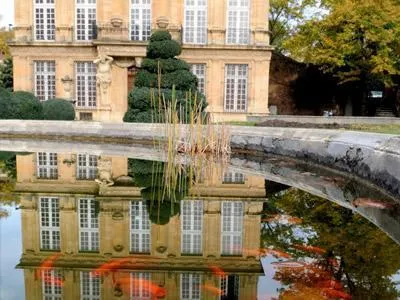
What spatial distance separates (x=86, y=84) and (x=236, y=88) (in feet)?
24.5

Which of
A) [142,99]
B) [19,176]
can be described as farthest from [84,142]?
[19,176]

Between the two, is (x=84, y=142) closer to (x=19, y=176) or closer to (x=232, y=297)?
(x=19, y=176)

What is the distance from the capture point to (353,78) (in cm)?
2572

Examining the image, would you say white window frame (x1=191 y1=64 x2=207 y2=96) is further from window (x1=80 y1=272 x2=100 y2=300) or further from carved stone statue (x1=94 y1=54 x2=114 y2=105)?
window (x1=80 y1=272 x2=100 y2=300)

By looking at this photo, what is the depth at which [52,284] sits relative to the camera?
299cm

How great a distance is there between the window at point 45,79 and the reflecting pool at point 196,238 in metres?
17.5

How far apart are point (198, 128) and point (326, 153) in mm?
2622

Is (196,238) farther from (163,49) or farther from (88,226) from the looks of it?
(163,49)

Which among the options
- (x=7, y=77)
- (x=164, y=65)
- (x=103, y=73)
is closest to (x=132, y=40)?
(x=103, y=73)

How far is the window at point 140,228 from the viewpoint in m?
3.80

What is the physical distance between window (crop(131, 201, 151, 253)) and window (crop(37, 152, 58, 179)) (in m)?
2.89

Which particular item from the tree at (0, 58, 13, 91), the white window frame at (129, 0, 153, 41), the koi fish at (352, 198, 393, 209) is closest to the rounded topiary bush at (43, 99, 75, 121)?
the white window frame at (129, 0, 153, 41)

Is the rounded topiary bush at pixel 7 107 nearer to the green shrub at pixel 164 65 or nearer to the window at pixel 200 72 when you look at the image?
the green shrub at pixel 164 65

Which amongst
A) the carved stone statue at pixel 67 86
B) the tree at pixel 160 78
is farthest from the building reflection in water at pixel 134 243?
the carved stone statue at pixel 67 86
